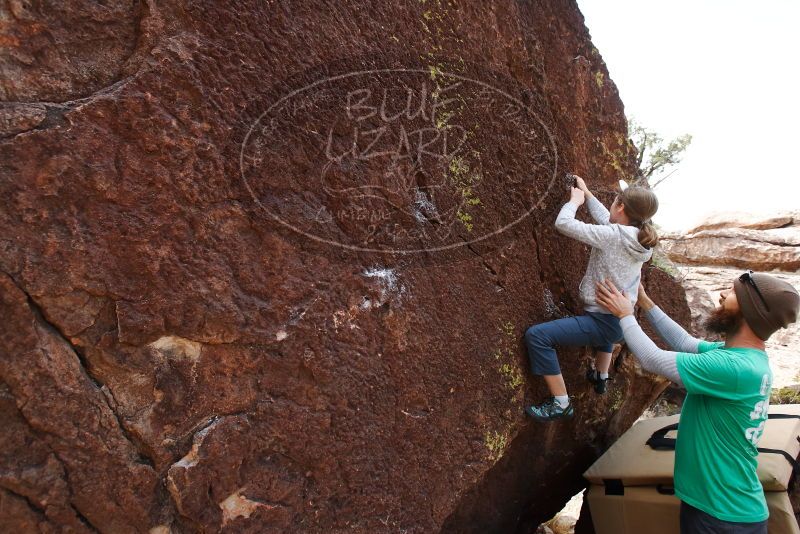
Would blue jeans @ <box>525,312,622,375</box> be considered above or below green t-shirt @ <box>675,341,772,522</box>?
above

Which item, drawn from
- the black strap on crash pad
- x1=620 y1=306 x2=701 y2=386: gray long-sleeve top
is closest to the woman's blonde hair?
x1=620 y1=306 x2=701 y2=386: gray long-sleeve top

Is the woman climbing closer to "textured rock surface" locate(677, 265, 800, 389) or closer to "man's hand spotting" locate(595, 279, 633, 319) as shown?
"man's hand spotting" locate(595, 279, 633, 319)

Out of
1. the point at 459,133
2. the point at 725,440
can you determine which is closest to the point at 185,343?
the point at 459,133

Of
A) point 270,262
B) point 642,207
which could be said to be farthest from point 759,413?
point 270,262

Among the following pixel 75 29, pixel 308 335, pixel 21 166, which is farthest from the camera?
pixel 308 335

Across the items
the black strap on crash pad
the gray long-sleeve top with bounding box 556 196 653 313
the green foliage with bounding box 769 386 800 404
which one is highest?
the gray long-sleeve top with bounding box 556 196 653 313

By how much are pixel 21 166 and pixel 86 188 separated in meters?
0.18

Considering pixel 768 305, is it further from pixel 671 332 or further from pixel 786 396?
pixel 786 396

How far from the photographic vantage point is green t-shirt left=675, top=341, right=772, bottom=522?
209 cm

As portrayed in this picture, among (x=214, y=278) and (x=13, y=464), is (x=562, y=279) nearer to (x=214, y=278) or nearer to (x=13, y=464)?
(x=214, y=278)

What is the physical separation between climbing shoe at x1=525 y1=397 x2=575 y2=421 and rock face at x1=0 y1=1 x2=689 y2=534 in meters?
0.07

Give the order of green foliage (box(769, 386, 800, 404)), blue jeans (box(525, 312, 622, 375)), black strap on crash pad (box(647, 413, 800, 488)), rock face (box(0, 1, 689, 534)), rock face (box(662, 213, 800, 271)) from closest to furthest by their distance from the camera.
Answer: rock face (box(0, 1, 689, 534)) → blue jeans (box(525, 312, 622, 375)) → black strap on crash pad (box(647, 413, 800, 488)) → green foliage (box(769, 386, 800, 404)) → rock face (box(662, 213, 800, 271))

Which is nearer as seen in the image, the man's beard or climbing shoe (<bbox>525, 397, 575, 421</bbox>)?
the man's beard

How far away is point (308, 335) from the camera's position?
2035mm
